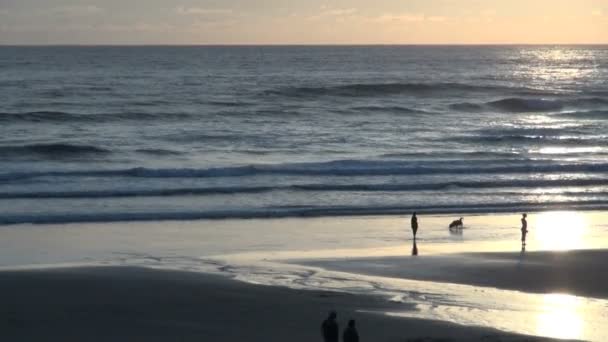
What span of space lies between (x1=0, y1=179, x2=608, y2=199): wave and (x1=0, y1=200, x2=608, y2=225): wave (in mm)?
2942

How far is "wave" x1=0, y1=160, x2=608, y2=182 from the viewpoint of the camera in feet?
112

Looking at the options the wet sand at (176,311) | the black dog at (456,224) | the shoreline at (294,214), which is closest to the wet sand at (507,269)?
the wet sand at (176,311)

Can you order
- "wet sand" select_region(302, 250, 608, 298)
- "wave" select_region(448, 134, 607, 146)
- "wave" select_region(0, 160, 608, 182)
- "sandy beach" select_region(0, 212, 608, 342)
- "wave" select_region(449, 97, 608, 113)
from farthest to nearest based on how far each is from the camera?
1. "wave" select_region(449, 97, 608, 113)
2. "wave" select_region(448, 134, 607, 146)
3. "wave" select_region(0, 160, 608, 182)
4. "wet sand" select_region(302, 250, 608, 298)
5. "sandy beach" select_region(0, 212, 608, 342)

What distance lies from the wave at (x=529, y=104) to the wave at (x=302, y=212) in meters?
34.0

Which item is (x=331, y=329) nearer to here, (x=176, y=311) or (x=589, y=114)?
(x=176, y=311)

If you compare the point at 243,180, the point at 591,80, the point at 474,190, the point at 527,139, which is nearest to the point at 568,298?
the point at 474,190

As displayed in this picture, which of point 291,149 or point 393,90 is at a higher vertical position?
point 393,90

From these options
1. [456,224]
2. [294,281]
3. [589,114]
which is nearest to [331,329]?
[294,281]

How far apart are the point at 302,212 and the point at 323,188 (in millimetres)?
4427

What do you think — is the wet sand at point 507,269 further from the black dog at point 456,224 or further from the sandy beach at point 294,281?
the black dog at point 456,224

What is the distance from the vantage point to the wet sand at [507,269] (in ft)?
61.2

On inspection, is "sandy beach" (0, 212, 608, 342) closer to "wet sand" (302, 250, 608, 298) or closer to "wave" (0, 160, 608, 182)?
"wet sand" (302, 250, 608, 298)

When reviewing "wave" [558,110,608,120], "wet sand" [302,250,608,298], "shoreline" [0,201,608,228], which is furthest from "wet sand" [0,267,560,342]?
"wave" [558,110,608,120]

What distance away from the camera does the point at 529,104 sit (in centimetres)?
6756
